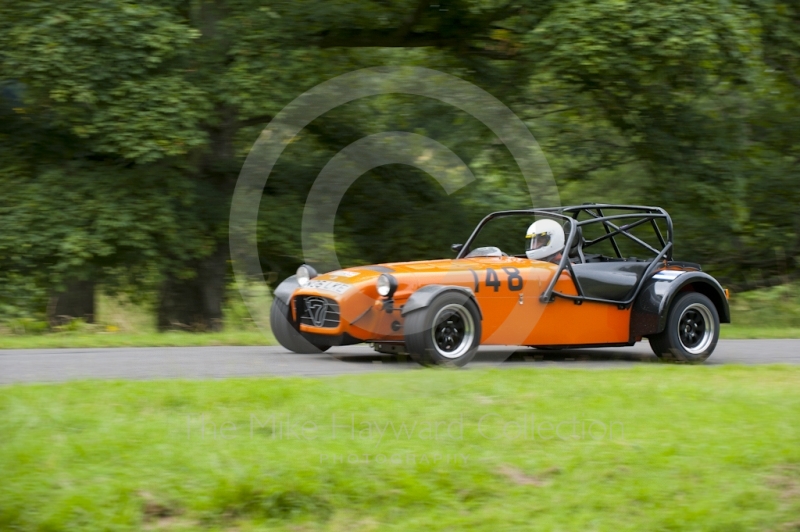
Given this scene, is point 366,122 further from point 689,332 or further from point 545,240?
point 689,332

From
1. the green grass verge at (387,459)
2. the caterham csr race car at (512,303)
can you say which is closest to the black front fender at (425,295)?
the caterham csr race car at (512,303)

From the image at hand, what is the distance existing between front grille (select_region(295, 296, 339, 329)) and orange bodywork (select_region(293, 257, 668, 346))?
0.06 m

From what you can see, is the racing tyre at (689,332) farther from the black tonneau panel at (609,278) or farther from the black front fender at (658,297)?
the black tonneau panel at (609,278)

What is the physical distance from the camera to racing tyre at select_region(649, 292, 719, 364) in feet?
33.1

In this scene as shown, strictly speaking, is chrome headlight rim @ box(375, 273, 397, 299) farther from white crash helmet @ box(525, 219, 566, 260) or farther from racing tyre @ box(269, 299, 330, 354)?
white crash helmet @ box(525, 219, 566, 260)

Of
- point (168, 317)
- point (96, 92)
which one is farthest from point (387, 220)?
point (96, 92)

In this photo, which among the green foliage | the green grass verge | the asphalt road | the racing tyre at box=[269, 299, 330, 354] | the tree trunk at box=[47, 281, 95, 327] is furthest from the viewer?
the tree trunk at box=[47, 281, 95, 327]

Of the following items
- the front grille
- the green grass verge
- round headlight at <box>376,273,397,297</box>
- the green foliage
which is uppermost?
the green foliage

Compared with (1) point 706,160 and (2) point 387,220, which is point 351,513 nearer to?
(2) point 387,220

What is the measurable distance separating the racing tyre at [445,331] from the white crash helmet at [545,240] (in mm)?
1497

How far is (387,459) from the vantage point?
17.0 ft

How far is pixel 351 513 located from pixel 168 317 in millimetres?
13326

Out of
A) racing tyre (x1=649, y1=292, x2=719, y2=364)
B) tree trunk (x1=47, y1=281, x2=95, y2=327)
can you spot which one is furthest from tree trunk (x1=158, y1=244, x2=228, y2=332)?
racing tyre (x1=649, y1=292, x2=719, y2=364)

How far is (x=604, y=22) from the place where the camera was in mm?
14547
